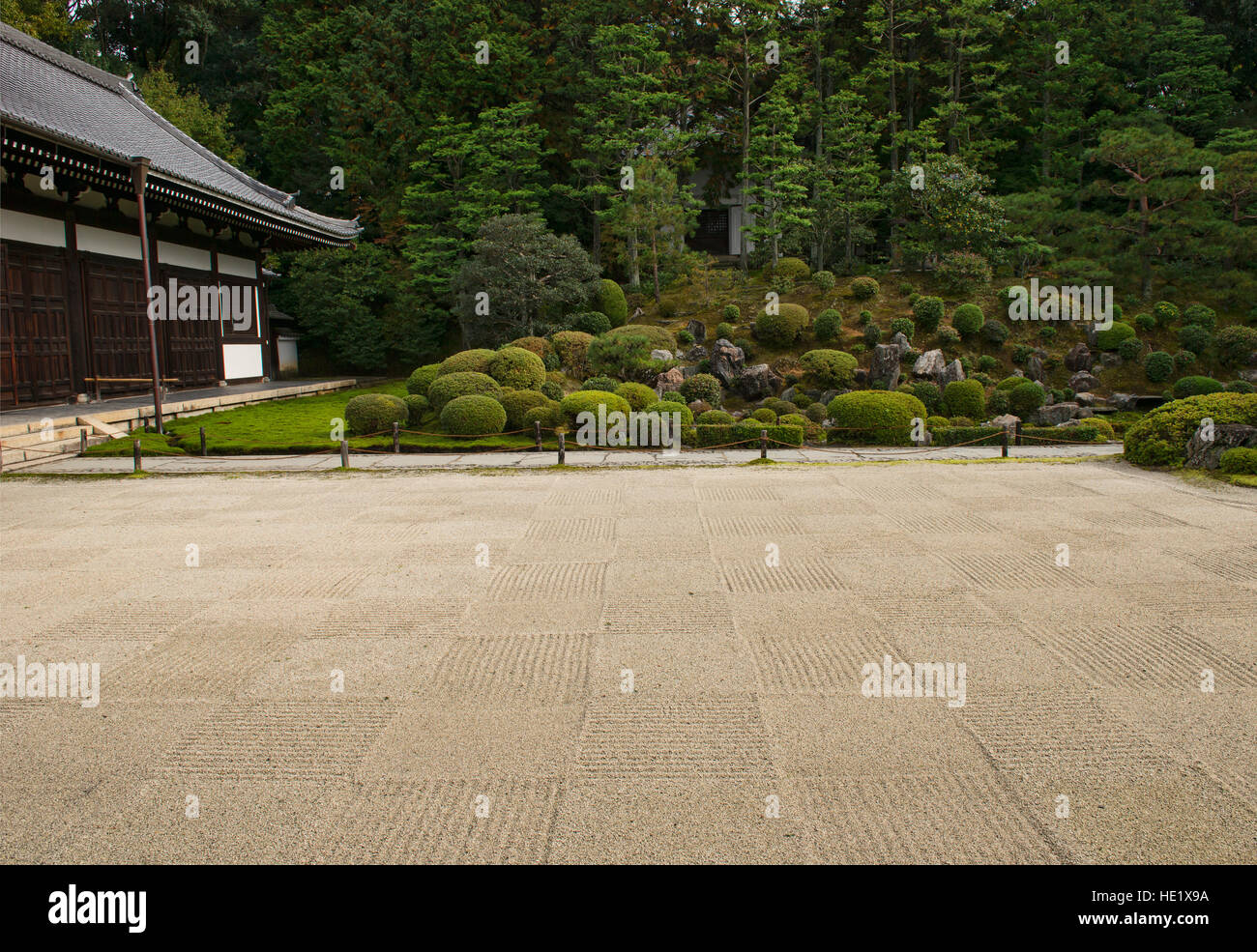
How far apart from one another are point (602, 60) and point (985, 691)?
94.9 ft

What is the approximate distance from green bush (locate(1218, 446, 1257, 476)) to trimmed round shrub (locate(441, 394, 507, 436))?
11776 mm

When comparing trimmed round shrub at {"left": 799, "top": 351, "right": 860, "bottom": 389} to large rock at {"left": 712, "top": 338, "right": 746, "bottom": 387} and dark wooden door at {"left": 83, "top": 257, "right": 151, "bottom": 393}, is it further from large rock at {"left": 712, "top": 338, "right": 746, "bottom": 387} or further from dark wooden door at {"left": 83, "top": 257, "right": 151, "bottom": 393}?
dark wooden door at {"left": 83, "top": 257, "right": 151, "bottom": 393}

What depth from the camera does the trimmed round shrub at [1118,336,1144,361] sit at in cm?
2152

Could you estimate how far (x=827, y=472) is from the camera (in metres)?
13.0

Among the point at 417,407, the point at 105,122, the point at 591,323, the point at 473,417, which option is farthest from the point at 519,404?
the point at 105,122

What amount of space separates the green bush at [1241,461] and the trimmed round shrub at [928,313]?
440 inches

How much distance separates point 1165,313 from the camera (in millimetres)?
22812

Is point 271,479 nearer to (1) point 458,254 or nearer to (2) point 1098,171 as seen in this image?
(1) point 458,254

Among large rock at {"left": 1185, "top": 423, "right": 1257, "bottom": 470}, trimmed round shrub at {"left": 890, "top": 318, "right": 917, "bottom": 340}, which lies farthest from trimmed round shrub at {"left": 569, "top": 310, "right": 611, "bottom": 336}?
large rock at {"left": 1185, "top": 423, "right": 1257, "bottom": 470}

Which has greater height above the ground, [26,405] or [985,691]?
[26,405]

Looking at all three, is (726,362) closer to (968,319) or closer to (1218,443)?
(968,319)

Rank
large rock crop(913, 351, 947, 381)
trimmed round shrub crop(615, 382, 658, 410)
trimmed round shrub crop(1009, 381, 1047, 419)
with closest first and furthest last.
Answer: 1. trimmed round shrub crop(615, 382, 658, 410)
2. trimmed round shrub crop(1009, 381, 1047, 419)
3. large rock crop(913, 351, 947, 381)

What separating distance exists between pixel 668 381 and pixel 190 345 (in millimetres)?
13004

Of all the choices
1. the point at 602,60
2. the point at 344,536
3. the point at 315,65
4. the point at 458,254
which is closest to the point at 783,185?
the point at 602,60
